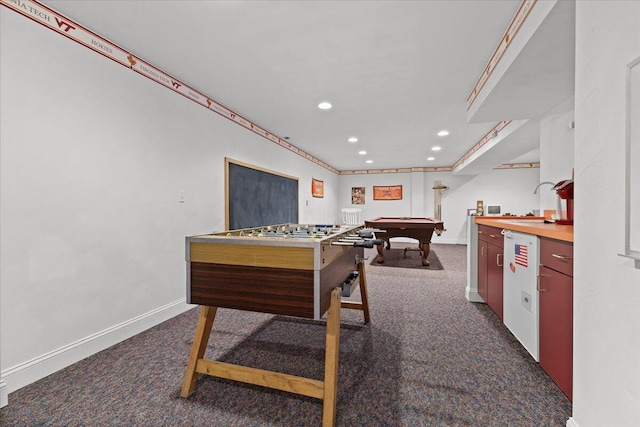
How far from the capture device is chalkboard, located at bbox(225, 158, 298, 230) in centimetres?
349

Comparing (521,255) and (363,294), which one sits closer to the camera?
(521,255)

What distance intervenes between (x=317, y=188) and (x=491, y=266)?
4.78m

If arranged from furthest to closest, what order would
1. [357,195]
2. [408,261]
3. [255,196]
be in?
[357,195] < [408,261] < [255,196]

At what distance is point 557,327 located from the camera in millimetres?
1480

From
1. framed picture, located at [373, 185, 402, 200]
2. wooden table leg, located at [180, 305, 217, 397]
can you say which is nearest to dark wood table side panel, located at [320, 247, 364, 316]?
wooden table leg, located at [180, 305, 217, 397]

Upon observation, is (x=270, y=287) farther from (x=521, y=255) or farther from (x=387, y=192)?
(x=387, y=192)

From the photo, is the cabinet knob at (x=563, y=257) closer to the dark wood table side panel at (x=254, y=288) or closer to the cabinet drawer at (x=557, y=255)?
the cabinet drawer at (x=557, y=255)

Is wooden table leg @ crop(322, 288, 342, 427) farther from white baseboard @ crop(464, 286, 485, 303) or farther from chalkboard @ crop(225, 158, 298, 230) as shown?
chalkboard @ crop(225, 158, 298, 230)

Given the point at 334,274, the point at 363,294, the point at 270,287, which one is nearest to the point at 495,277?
the point at 363,294

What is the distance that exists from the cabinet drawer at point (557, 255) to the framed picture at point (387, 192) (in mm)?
6845

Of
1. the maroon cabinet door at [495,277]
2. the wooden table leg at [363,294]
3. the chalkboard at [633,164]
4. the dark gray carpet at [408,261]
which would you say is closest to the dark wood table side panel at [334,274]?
the wooden table leg at [363,294]

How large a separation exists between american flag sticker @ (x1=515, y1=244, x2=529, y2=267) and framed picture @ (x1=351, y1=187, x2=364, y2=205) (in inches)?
269

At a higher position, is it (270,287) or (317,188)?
(317,188)

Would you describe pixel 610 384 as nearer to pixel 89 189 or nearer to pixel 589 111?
pixel 589 111
